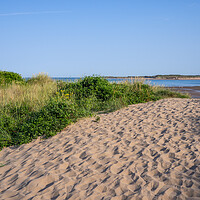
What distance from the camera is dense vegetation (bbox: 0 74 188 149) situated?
6512mm

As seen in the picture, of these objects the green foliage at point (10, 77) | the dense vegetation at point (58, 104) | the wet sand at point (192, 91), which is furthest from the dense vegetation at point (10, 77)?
the wet sand at point (192, 91)

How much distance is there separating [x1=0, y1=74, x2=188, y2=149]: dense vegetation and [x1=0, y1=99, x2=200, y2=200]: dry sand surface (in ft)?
1.32

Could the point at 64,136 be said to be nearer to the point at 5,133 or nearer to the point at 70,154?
the point at 70,154

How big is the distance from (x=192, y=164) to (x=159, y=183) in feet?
3.30

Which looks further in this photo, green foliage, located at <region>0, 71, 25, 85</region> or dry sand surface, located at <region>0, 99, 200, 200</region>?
green foliage, located at <region>0, 71, 25, 85</region>

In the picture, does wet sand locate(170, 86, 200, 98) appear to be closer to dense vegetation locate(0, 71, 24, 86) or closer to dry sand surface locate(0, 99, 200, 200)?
dry sand surface locate(0, 99, 200, 200)

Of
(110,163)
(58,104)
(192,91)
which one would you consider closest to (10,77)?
(58,104)

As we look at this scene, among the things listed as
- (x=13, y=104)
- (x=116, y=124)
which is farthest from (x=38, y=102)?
(x=116, y=124)

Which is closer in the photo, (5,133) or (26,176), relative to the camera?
(26,176)

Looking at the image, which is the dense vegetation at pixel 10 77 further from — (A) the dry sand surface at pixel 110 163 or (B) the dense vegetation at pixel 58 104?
(A) the dry sand surface at pixel 110 163

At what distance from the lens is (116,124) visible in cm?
705

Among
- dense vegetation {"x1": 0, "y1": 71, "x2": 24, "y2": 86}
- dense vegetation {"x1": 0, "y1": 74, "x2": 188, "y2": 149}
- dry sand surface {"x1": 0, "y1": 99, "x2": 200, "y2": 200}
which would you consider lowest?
dry sand surface {"x1": 0, "y1": 99, "x2": 200, "y2": 200}

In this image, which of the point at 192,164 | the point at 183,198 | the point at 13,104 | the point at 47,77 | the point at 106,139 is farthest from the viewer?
the point at 47,77

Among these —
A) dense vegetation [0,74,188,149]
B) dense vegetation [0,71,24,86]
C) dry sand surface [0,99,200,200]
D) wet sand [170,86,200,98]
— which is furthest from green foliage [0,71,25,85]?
wet sand [170,86,200,98]
